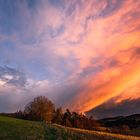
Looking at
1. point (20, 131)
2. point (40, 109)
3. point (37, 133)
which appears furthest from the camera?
point (40, 109)

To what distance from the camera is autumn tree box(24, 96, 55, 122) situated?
12319cm

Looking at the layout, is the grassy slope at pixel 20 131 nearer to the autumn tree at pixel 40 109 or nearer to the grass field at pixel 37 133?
the grass field at pixel 37 133

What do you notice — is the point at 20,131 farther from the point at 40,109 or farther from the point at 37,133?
the point at 40,109

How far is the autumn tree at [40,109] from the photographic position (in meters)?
123

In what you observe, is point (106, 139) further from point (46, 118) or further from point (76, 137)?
point (46, 118)

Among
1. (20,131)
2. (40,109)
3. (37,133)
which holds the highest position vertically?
(40,109)

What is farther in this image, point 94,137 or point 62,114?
point 62,114

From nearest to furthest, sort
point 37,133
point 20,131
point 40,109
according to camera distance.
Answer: point 37,133 < point 20,131 < point 40,109

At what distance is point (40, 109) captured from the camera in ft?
404

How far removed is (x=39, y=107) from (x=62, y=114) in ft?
121

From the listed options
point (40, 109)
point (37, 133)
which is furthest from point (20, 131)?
point (40, 109)

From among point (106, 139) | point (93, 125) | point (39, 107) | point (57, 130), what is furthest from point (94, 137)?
Result: point (93, 125)

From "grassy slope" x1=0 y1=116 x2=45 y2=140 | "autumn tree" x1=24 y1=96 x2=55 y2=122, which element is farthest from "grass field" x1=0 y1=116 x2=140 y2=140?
"autumn tree" x1=24 y1=96 x2=55 y2=122

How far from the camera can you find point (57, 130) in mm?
67500
